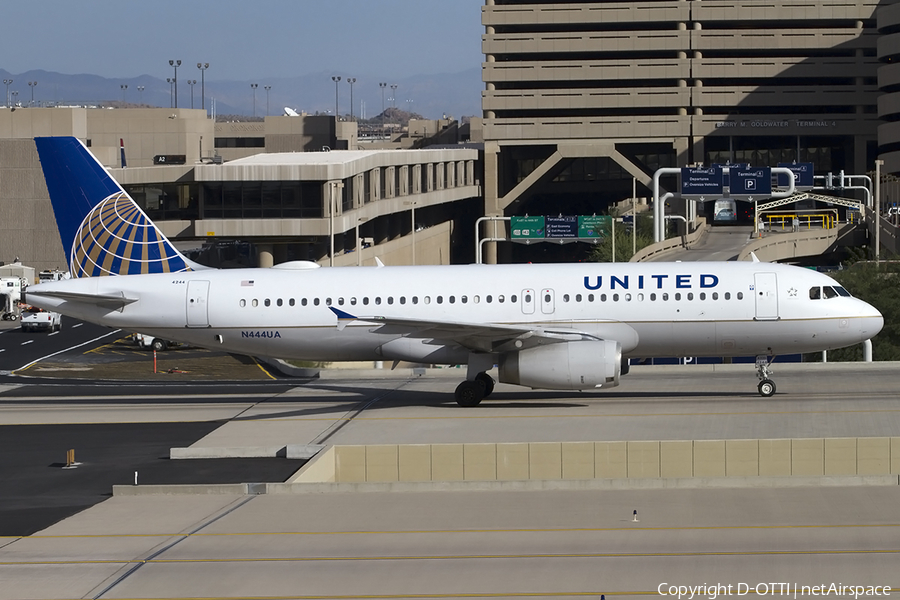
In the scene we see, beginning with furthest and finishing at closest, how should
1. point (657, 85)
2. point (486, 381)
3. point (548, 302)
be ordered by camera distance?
point (657, 85) < point (486, 381) < point (548, 302)

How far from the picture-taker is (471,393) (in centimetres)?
3706

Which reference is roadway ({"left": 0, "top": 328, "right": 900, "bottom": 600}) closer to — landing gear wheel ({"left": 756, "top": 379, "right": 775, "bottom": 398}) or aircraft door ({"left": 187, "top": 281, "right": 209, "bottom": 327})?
landing gear wheel ({"left": 756, "top": 379, "right": 775, "bottom": 398})

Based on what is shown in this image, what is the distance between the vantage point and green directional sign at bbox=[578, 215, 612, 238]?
121 m

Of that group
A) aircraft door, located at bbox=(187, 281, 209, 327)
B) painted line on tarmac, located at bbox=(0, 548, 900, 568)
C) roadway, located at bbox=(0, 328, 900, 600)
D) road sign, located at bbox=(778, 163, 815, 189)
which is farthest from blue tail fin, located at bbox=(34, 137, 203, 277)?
road sign, located at bbox=(778, 163, 815, 189)

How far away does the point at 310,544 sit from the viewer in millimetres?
21344

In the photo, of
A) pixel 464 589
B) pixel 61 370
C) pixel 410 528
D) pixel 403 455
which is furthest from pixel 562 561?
pixel 61 370

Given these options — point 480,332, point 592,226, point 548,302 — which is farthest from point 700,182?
point 480,332

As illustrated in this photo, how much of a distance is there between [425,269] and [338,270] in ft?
9.40

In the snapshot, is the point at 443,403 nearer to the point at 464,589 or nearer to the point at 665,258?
the point at 464,589

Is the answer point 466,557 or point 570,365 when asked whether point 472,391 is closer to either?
point 570,365

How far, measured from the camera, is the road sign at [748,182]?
107188 millimetres

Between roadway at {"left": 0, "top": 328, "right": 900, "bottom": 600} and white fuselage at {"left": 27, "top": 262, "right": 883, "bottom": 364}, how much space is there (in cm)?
199

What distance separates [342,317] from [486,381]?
211 inches

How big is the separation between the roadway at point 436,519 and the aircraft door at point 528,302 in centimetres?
306
